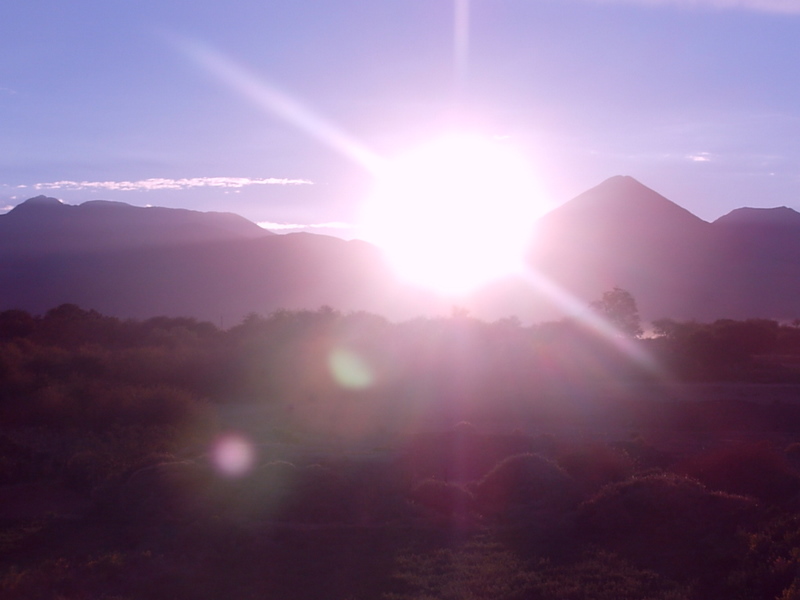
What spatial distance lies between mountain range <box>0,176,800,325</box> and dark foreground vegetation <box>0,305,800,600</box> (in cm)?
5102

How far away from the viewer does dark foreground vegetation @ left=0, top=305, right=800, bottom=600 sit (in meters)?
10.0

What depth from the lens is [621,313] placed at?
6369 centimetres

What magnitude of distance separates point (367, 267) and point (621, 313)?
4876 centimetres

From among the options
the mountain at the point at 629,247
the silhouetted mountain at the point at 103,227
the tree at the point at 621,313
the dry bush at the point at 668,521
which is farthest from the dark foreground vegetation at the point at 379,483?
the silhouetted mountain at the point at 103,227

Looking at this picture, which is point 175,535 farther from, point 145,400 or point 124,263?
point 124,263

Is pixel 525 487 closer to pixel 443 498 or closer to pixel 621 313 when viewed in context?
pixel 443 498

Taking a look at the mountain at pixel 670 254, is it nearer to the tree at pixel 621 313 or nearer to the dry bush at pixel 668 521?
the tree at pixel 621 313

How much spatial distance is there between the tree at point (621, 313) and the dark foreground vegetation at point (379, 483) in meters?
26.6

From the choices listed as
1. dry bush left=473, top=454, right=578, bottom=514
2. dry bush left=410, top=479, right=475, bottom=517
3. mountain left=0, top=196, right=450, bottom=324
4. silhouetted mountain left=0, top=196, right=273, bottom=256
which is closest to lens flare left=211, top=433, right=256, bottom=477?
dry bush left=410, top=479, right=475, bottom=517

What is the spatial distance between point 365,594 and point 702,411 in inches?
854

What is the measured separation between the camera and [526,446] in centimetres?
2023

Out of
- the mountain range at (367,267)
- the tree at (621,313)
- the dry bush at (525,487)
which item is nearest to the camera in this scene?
the dry bush at (525,487)

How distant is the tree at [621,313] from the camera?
62.5m

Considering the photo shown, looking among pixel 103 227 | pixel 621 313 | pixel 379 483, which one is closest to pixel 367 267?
pixel 103 227
